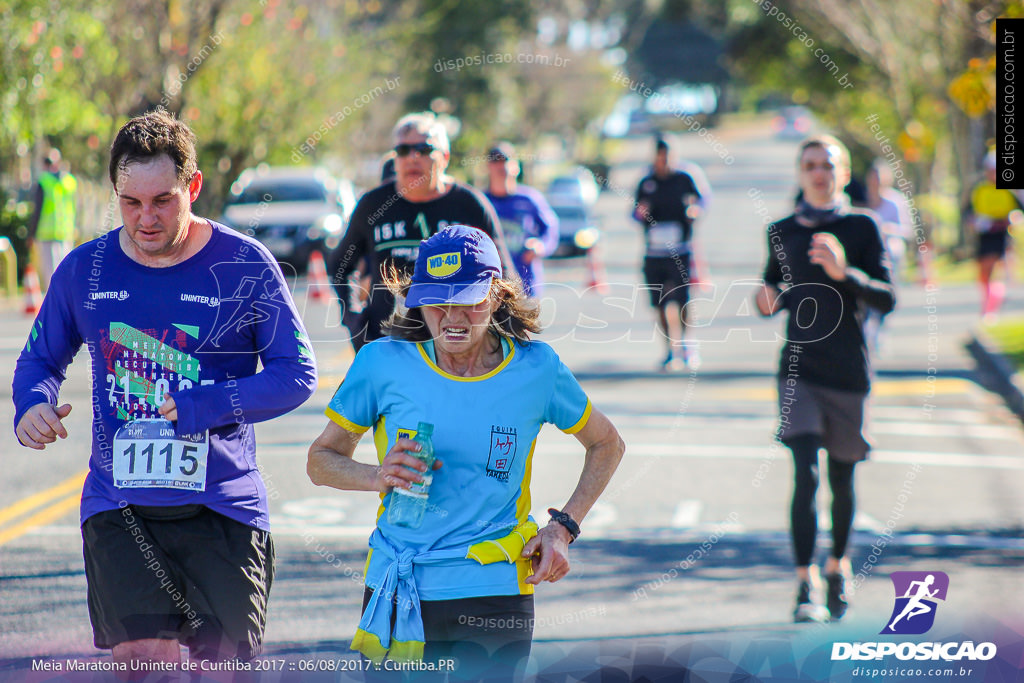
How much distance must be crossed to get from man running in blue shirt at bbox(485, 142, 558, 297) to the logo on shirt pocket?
6.65 meters

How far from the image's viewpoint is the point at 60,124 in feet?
72.2

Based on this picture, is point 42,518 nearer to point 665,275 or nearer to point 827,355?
point 827,355

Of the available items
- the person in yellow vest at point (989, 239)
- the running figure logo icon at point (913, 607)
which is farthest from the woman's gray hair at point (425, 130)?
the person in yellow vest at point (989, 239)

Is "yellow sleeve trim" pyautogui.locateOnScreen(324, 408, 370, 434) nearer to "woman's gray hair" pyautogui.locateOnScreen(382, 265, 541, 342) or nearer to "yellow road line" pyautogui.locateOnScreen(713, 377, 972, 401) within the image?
"woman's gray hair" pyautogui.locateOnScreen(382, 265, 541, 342)

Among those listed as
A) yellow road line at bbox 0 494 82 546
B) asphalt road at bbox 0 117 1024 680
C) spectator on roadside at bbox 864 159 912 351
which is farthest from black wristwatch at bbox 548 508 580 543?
spectator on roadside at bbox 864 159 912 351

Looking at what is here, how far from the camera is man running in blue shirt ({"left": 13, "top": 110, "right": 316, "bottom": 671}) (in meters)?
3.71

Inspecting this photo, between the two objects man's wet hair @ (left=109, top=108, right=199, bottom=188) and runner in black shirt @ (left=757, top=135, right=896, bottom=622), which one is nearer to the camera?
man's wet hair @ (left=109, top=108, right=199, bottom=188)

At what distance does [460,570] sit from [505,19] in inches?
1591

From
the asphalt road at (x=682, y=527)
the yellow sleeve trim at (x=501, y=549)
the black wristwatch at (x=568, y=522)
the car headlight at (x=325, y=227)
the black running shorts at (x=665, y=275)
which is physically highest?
the car headlight at (x=325, y=227)

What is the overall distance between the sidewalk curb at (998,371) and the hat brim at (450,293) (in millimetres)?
9367

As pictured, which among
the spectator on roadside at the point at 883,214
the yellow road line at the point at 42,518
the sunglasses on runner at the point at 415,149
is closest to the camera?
the sunglasses on runner at the point at 415,149

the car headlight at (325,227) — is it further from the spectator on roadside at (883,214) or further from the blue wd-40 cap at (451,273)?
the blue wd-40 cap at (451,273)

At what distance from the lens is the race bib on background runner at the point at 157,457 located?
3.73 metres

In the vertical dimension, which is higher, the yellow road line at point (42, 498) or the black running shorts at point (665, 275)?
the black running shorts at point (665, 275)
